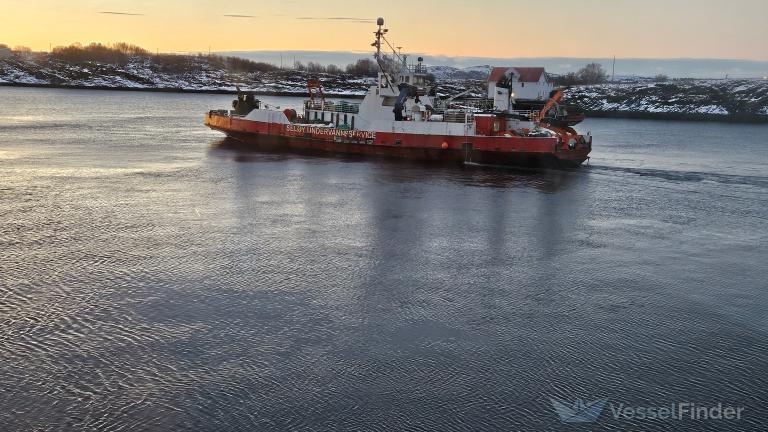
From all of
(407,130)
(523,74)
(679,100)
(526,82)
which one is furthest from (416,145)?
(679,100)

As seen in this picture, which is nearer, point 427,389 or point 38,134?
point 427,389

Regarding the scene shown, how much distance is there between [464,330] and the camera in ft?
32.5

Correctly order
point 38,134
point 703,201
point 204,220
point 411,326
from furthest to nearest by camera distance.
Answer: point 38,134
point 703,201
point 204,220
point 411,326

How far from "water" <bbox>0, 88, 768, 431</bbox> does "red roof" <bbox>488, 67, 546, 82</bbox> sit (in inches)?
2260

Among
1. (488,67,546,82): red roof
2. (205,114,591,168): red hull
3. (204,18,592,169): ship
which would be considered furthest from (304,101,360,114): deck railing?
(488,67,546,82): red roof

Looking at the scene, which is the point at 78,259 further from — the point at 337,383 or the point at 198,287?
the point at 337,383

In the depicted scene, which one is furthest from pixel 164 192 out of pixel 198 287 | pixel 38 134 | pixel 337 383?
pixel 38 134

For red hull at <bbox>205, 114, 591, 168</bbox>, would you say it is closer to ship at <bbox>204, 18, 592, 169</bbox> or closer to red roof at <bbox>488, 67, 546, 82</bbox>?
ship at <bbox>204, 18, 592, 169</bbox>

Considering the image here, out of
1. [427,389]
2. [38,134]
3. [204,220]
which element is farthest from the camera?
[38,134]

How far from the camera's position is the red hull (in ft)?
97.2

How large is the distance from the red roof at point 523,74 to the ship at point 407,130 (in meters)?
44.1

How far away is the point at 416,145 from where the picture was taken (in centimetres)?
3161

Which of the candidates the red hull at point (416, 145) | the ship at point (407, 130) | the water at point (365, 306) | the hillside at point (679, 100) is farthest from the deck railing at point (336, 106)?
the hillside at point (679, 100)

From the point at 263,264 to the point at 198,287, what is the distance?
5.92 feet
